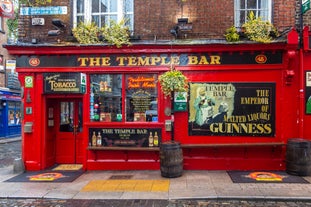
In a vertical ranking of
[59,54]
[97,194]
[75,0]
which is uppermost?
[75,0]

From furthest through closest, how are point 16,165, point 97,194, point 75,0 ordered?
point 75,0 → point 16,165 → point 97,194

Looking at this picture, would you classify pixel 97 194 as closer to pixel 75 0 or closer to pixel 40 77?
pixel 40 77

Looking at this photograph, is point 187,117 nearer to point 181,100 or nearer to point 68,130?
point 181,100

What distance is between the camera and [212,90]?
9625 millimetres

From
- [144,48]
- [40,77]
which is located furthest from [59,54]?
[144,48]

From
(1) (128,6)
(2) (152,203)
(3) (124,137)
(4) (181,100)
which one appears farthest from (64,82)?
(2) (152,203)

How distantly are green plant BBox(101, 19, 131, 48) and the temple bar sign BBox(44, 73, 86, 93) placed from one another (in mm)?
1368

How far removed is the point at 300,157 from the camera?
338 inches

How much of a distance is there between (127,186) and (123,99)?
288 cm

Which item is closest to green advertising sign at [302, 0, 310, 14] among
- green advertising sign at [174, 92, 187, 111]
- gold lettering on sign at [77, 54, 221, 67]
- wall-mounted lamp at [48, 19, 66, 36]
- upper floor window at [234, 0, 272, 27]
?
upper floor window at [234, 0, 272, 27]

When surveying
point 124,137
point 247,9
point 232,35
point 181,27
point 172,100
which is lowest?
point 124,137

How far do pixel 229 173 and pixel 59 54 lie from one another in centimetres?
609

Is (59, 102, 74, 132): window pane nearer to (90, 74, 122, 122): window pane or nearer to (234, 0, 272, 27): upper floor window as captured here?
(90, 74, 122, 122): window pane

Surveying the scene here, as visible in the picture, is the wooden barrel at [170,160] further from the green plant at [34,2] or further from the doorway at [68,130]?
the green plant at [34,2]
